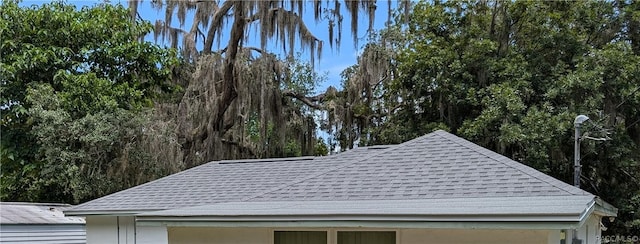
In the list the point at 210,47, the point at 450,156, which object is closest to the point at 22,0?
the point at 210,47

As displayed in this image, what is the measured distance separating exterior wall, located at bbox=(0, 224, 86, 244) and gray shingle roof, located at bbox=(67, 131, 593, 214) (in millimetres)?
1409

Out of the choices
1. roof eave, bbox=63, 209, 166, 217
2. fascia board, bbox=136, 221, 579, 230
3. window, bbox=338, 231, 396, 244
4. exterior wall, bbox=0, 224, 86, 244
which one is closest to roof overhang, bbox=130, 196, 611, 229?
fascia board, bbox=136, 221, 579, 230

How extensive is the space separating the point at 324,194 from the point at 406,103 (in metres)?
9.20

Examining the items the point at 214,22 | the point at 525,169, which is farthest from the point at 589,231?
the point at 214,22

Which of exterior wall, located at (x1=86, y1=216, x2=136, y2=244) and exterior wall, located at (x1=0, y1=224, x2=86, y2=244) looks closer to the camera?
exterior wall, located at (x1=86, y1=216, x2=136, y2=244)

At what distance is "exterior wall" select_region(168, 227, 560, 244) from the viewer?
17.5 feet

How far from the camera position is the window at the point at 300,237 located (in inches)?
250

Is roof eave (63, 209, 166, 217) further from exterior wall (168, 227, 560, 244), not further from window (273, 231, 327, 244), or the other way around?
window (273, 231, 327, 244)

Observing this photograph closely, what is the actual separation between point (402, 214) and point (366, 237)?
0.95 m

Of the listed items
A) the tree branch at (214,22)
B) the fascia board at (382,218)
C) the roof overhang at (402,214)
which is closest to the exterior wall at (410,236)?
the roof overhang at (402,214)

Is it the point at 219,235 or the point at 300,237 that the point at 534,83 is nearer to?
the point at 300,237

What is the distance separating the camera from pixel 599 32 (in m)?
14.3

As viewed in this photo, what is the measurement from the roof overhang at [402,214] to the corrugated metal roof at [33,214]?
477 cm

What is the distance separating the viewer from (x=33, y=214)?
1091cm
